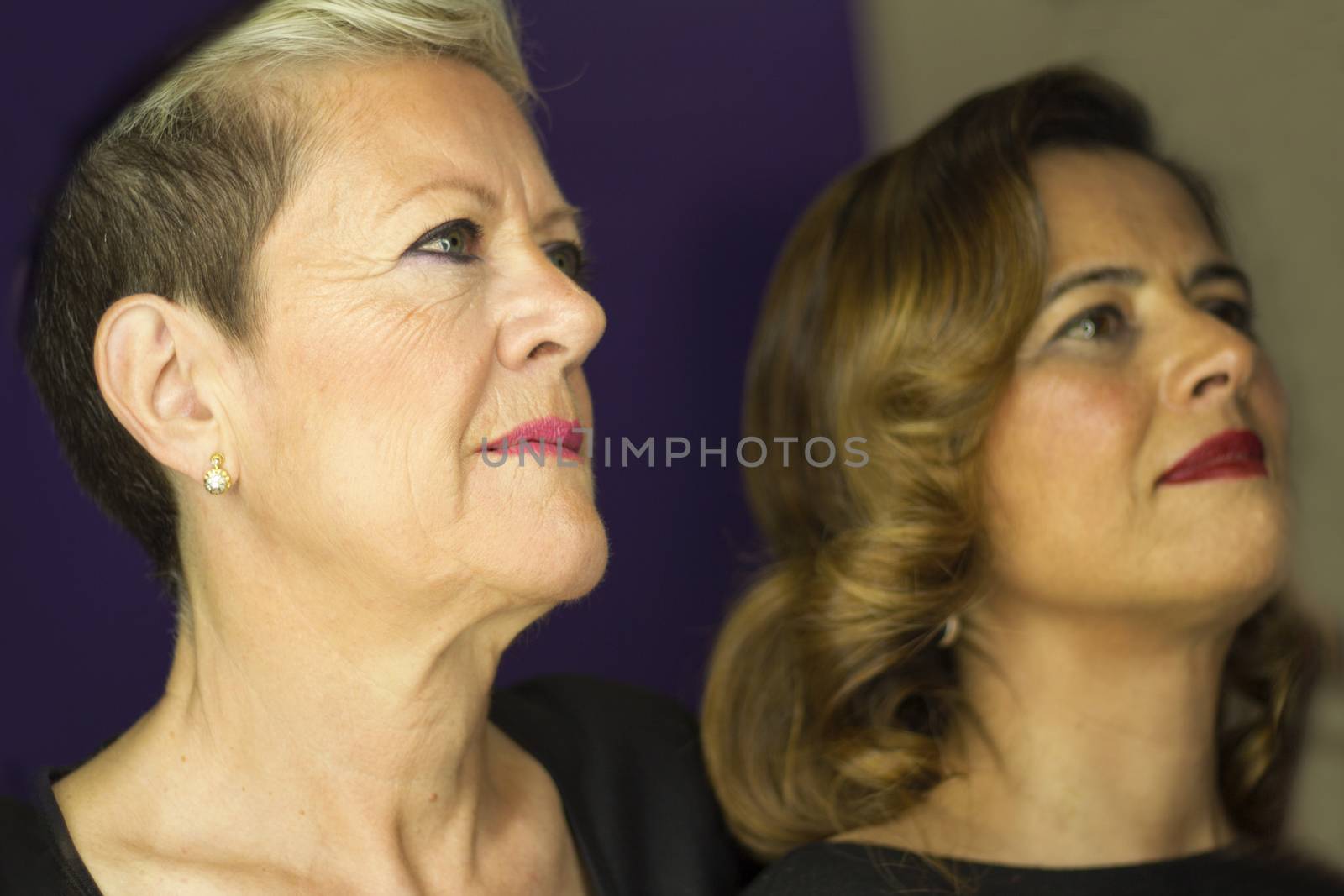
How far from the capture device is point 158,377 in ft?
4.48

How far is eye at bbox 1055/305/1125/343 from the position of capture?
1.67m

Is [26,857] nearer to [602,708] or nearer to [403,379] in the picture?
[403,379]

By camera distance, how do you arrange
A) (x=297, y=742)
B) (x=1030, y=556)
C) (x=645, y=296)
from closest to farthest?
(x=297, y=742) → (x=1030, y=556) → (x=645, y=296)

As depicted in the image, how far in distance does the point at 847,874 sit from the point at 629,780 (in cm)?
30

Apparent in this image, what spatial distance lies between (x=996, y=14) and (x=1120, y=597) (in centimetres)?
110

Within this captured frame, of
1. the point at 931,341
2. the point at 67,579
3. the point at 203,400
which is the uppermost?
the point at 203,400

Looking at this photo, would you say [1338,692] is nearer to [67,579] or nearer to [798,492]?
[798,492]

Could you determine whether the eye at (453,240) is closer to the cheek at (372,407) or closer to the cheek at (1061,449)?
the cheek at (372,407)

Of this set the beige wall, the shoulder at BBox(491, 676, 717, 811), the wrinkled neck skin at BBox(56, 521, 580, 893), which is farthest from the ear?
the beige wall

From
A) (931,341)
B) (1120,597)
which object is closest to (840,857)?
(1120,597)

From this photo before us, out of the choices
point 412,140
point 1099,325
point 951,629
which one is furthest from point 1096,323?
point 412,140

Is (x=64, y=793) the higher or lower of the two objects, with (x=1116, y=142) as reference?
lower

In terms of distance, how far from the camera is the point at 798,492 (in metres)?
1.88

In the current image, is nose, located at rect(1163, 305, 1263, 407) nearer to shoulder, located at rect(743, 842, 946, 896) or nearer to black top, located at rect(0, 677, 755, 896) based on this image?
shoulder, located at rect(743, 842, 946, 896)
